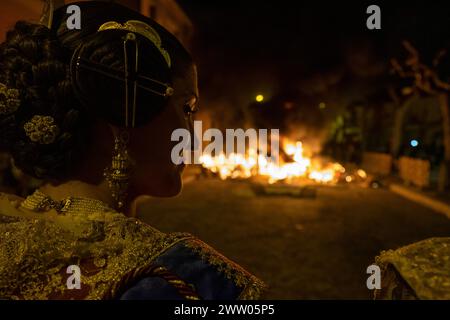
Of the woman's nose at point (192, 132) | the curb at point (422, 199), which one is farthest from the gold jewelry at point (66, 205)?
the curb at point (422, 199)

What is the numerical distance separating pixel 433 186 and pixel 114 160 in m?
16.3

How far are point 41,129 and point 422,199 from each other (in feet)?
44.1

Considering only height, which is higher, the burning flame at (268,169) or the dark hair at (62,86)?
the dark hair at (62,86)

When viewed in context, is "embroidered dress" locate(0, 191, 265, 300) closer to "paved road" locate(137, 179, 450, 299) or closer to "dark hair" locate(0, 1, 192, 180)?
"dark hair" locate(0, 1, 192, 180)

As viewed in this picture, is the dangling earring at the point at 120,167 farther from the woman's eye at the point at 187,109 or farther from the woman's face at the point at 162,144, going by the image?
the woman's eye at the point at 187,109

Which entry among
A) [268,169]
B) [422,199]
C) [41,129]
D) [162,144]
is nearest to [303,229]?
[422,199]

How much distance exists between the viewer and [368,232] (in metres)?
8.55

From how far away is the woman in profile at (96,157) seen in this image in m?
1.14

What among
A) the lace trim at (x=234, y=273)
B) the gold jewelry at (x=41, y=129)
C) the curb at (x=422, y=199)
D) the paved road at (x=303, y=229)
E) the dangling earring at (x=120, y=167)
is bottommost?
the paved road at (x=303, y=229)

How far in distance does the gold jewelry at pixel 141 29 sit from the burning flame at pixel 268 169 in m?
15.0

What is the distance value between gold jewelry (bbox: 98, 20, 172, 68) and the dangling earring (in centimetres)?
31

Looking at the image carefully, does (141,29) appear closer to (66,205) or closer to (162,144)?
(162,144)

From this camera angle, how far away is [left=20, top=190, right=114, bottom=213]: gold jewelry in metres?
1.38

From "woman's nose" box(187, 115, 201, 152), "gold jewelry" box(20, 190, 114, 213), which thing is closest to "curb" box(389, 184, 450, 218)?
"woman's nose" box(187, 115, 201, 152)
